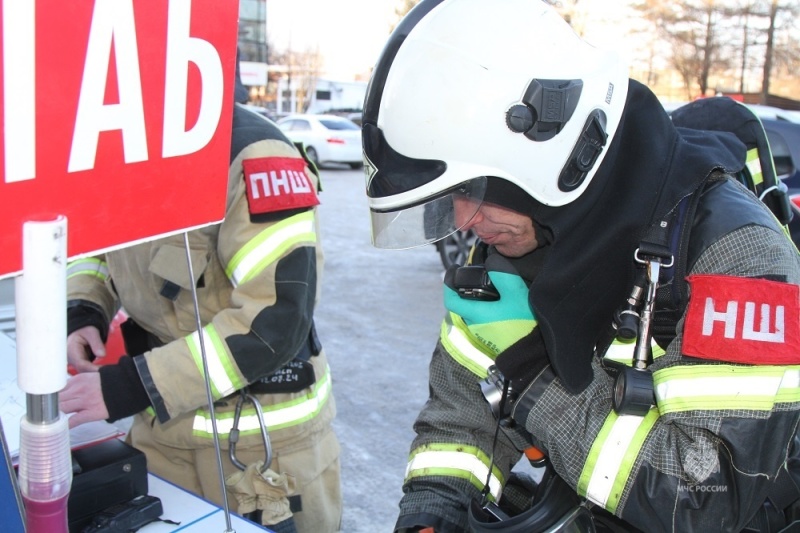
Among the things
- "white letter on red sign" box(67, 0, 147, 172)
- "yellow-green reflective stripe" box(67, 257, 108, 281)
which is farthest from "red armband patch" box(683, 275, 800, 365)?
"yellow-green reflective stripe" box(67, 257, 108, 281)

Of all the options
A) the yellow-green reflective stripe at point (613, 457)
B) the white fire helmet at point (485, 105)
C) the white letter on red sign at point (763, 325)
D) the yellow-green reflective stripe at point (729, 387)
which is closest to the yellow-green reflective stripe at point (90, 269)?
the white fire helmet at point (485, 105)

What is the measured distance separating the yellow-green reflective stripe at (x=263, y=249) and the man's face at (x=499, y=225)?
0.52 m

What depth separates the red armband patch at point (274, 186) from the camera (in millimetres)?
1850

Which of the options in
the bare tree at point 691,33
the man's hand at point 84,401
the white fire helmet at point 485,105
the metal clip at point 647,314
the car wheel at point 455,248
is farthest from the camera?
the bare tree at point 691,33

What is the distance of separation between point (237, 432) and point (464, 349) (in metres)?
0.66

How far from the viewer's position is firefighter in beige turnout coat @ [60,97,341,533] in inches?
69.3

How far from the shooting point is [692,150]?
1438 mm

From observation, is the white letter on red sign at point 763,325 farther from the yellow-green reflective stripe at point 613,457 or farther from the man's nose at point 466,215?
the man's nose at point 466,215

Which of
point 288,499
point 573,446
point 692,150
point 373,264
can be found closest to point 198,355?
point 288,499

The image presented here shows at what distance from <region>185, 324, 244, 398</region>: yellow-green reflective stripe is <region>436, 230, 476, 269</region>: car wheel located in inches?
211

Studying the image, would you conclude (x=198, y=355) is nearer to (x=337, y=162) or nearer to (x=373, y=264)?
(x=373, y=264)

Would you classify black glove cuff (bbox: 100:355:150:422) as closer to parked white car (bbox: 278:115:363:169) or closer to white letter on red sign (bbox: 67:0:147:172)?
white letter on red sign (bbox: 67:0:147:172)

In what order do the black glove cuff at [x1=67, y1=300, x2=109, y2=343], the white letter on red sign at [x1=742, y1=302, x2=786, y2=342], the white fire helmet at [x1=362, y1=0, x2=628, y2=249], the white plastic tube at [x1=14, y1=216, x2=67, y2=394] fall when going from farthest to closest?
the black glove cuff at [x1=67, y1=300, x2=109, y2=343], the white fire helmet at [x1=362, y1=0, x2=628, y2=249], the white letter on red sign at [x1=742, y1=302, x2=786, y2=342], the white plastic tube at [x1=14, y1=216, x2=67, y2=394]

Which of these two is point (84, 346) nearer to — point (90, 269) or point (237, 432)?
point (90, 269)
